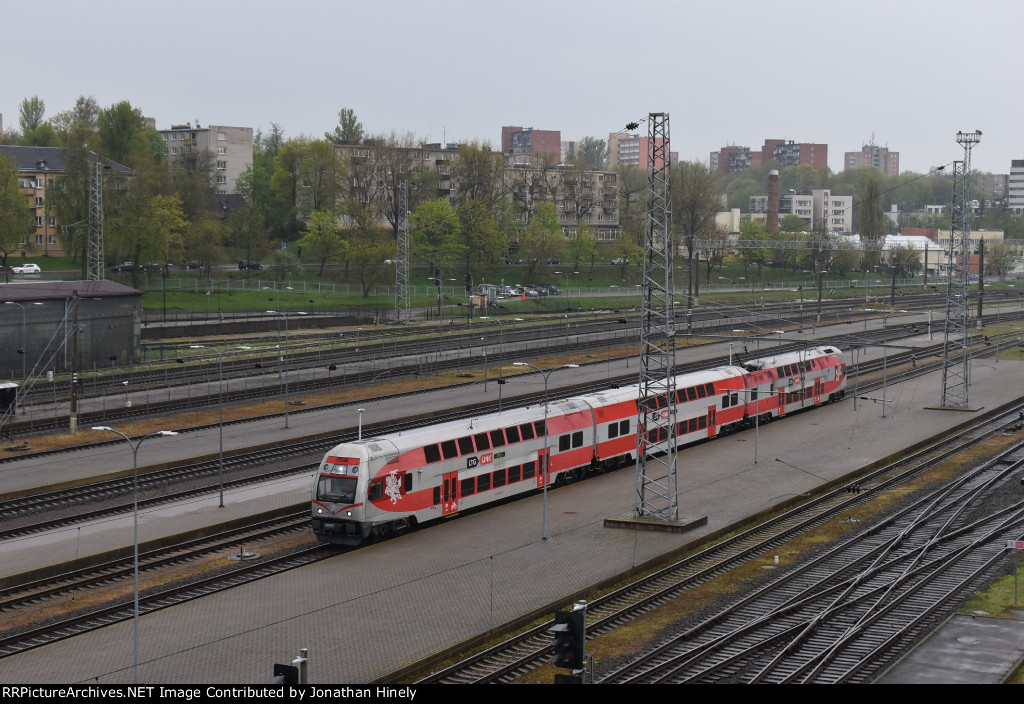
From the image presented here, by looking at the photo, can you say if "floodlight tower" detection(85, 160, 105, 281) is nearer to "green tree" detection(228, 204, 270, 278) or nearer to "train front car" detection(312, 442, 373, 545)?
"green tree" detection(228, 204, 270, 278)

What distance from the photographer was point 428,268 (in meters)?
131

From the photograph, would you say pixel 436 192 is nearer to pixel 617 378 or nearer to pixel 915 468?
pixel 617 378

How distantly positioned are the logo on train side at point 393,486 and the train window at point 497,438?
5.13m

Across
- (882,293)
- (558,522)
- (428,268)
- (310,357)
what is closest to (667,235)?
(558,522)

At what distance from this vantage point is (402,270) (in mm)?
117688

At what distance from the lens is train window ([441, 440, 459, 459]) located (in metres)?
37.7

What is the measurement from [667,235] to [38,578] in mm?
20613

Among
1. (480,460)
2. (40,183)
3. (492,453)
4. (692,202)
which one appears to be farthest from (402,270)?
(480,460)

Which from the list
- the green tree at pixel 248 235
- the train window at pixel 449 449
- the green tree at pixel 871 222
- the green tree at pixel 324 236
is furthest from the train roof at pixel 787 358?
the green tree at pixel 871 222

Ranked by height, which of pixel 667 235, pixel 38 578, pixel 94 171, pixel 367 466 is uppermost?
pixel 94 171

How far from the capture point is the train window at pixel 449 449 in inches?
1483

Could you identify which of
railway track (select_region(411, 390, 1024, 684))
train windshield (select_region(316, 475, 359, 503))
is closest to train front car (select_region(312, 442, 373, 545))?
train windshield (select_region(316, 475, 359, 503))

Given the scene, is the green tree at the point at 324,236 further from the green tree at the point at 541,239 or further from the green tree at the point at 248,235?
the green tree at the point at 541,239

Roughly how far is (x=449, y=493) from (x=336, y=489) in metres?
4.67
